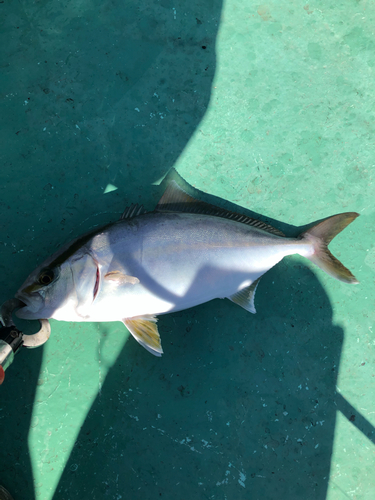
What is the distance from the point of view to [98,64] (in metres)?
2.24

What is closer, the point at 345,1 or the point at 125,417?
the point at 125,417

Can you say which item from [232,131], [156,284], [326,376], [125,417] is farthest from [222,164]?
[125,417]

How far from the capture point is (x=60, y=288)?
1.83 metres

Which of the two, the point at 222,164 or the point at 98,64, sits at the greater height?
the point at 98,64

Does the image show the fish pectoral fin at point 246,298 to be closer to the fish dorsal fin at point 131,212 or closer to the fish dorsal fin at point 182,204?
the fish dorsal fin at point 182,204

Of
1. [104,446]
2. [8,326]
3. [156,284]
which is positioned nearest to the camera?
[8,326]

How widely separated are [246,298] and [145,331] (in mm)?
692

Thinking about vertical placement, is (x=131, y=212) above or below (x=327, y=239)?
below

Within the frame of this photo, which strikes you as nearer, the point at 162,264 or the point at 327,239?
the point at 162,264

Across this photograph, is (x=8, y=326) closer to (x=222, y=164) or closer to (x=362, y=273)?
(x=222, y=164)

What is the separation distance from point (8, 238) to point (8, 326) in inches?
25.8

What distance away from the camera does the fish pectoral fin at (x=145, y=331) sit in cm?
197

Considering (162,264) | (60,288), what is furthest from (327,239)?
(60,288)

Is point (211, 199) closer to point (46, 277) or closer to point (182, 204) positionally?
point (182, 204)
